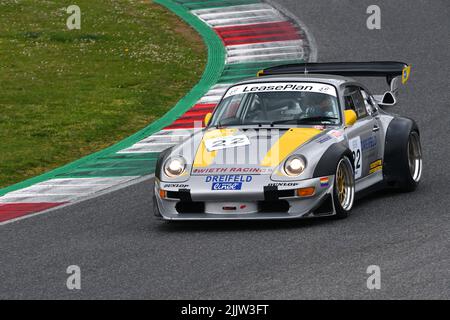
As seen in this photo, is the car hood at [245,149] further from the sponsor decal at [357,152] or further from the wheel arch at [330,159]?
the sponsor decal at [357,152]

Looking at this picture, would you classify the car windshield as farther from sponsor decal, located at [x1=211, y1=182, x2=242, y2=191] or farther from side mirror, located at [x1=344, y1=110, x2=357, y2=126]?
sponsor decal, located at [x1=211, y1=182, x2=242, y2=191]

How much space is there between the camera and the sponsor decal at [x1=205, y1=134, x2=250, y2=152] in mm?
11031

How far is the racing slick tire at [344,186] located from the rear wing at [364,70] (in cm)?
202

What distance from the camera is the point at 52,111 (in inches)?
711

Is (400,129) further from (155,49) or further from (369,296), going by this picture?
(155,49)

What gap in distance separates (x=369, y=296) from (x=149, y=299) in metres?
1.56

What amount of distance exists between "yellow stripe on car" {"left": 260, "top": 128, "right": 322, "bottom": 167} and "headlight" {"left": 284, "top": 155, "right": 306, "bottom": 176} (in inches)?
3.5

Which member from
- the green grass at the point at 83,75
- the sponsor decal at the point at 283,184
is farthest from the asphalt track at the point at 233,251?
the green grass at the point at 83,75

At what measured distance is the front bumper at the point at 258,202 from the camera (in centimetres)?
1050

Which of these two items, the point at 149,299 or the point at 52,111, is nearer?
the point at 149,299

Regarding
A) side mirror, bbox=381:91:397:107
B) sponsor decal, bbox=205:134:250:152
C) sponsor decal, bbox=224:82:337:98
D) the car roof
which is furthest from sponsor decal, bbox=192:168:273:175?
side mirror, bbox=381:91:397:107

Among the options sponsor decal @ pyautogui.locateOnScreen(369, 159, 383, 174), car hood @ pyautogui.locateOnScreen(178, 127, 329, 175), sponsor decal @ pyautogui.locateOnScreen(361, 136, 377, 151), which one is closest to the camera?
car hood @ pyautogui.locateOnScreen(178, 127, 329, 175)

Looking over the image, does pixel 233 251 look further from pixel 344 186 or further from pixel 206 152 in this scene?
pixel 344 186

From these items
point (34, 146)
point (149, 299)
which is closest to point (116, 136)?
point (34, 146)
